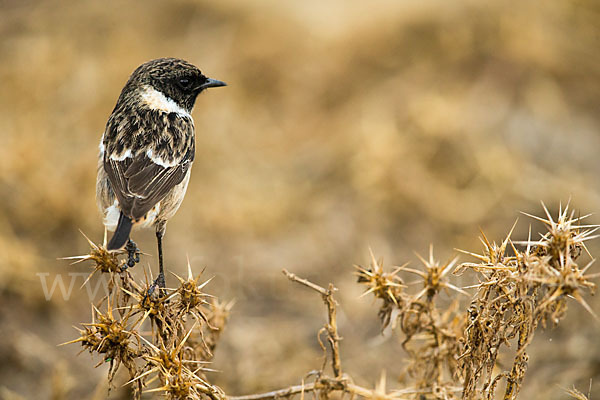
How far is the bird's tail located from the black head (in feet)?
3.52

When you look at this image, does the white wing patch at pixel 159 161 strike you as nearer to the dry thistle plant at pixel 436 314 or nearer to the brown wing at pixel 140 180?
the brown wing at pixel 140 180

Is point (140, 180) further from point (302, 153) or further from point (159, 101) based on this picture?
point (302, 153)

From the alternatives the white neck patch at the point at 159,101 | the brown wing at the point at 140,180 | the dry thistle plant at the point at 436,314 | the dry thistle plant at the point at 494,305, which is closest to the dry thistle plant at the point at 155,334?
the dry thistle plant at the point at 436,314

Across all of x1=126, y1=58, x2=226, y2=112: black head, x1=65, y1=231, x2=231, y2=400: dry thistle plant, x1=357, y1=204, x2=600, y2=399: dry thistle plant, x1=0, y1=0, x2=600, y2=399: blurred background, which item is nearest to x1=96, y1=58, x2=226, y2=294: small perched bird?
x1=126, y1=58, x2=226, y2=112: black head

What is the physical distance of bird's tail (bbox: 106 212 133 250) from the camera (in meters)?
3.25

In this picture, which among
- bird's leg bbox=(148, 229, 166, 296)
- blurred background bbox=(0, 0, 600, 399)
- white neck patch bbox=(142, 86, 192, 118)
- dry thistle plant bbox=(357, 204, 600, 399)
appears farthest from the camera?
blurred background bbox=(0, 0, 600, 399)

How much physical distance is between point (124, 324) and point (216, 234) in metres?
4.87

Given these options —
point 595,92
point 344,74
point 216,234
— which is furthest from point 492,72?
point 216,234

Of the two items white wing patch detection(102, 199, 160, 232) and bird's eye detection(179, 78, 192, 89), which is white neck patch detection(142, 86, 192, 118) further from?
white wing patch detection(102, 199, 160, 232)

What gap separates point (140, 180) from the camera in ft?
12.6

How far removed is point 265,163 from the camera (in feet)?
30.6

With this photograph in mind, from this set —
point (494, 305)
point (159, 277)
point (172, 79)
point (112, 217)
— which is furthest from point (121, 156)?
point (494, 305)

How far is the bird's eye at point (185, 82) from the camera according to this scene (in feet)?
14.4

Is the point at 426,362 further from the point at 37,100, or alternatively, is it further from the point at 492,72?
the point at 37,100
